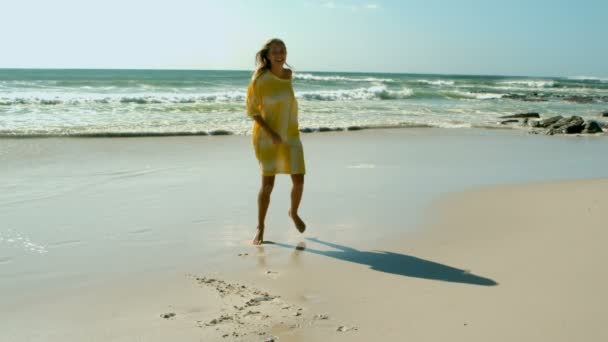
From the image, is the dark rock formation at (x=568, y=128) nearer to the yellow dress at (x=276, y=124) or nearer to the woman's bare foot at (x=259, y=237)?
the yellow dress at (x=276, y=124)

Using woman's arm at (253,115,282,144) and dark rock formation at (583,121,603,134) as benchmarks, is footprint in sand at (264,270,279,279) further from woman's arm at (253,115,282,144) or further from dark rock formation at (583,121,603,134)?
dark rock formation at (583,121,603,134)

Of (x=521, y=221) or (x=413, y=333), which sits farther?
(x=521, y=221)

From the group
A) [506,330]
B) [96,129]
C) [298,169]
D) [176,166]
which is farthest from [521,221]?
[96,129]

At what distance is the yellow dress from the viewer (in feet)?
15.2

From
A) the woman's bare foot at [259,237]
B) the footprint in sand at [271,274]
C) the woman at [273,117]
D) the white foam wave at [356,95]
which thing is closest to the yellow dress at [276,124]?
the woman at [273,117]

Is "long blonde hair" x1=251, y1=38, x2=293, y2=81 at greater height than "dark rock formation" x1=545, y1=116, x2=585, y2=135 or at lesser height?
greater

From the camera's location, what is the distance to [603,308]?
10.1ft

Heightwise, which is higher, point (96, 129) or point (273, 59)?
point (273, 59)

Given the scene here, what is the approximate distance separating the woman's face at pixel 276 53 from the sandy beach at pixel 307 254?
1411mm

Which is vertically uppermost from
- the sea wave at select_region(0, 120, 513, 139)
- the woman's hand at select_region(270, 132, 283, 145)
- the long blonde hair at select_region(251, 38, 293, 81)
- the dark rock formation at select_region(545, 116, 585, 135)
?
the long blonde hair at select_region(251, 38, 293, 81)

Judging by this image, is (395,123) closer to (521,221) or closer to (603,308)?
(521,221)

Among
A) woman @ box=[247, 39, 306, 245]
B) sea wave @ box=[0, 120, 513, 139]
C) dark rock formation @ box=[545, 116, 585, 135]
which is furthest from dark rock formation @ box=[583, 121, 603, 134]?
woman @ box=[247, 39, 306, 245]

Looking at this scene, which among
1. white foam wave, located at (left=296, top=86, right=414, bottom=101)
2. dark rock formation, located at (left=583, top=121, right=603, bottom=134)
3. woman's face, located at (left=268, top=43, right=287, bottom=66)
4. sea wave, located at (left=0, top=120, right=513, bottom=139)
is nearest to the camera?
woman's face, located at (left=268, top=43, right=287, bottom=66)

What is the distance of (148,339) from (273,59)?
248 centimetres
